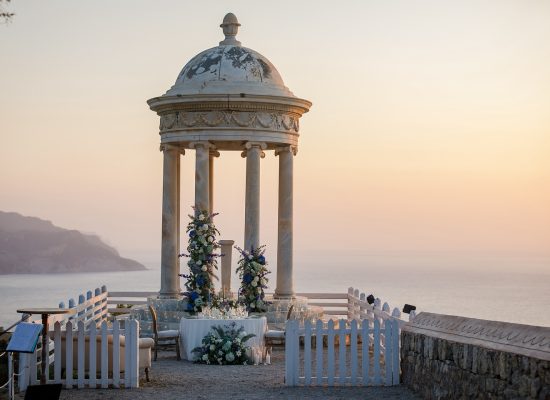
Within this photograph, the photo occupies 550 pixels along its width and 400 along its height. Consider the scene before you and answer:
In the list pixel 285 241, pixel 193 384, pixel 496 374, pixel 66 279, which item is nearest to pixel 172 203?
pixel 285 241

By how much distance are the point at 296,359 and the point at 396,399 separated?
2.19 m

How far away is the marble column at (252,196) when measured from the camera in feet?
99.7

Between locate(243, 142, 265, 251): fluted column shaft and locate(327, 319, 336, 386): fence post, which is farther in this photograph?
locate(243, 142, 265, 251): fluted column shaft

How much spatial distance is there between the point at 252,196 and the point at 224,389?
9933mm

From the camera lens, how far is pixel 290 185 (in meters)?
31.3

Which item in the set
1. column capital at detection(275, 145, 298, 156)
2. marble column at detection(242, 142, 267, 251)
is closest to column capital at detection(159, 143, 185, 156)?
marble column at detection(242, 142, 267, 251)

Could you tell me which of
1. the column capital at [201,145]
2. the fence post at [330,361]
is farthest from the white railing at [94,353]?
the column capital at [201,145]

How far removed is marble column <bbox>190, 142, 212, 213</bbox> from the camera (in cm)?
3039

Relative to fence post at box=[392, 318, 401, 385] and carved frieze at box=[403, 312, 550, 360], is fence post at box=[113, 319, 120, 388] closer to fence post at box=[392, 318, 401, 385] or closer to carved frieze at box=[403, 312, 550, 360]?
fence post at box=[392, 318, 401, 385]

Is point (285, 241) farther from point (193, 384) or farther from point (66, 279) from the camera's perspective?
point (66, 279)

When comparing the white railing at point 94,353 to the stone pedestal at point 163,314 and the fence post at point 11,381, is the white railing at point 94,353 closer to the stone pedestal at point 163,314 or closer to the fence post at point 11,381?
the fence post at point 11,381

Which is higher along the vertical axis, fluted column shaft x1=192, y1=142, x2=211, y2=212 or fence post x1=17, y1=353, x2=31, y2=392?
fluted column shaft x1=192, y1=142, x2=211, y2=212

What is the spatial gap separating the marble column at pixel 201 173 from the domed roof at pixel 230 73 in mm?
1321

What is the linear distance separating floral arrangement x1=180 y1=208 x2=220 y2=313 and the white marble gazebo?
692 mm
